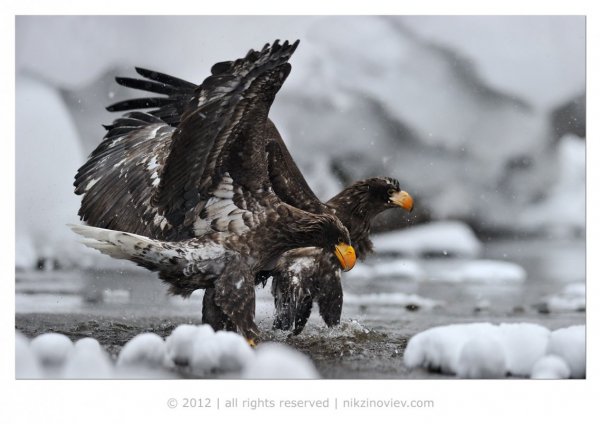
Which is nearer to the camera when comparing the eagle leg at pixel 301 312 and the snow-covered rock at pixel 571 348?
the snow-covered rock at pixel 571 348

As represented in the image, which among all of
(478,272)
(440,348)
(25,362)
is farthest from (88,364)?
(478,272)

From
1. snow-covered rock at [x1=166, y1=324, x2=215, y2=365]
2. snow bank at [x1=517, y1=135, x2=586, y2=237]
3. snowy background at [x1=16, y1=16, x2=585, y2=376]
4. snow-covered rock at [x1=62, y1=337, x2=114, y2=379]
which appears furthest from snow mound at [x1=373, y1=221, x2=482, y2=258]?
snow-covered rock at [x1=62, y1=337, x2=114, y2=379]

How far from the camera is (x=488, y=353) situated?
177 inches

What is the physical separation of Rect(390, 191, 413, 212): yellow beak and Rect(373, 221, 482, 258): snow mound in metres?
1.25

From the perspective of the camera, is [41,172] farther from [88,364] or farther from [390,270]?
[390,270]

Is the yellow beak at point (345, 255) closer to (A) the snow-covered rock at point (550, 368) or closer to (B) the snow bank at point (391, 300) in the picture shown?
(A) the snow-covered rock at point (550, 368)

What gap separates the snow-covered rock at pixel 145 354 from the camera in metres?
4.32

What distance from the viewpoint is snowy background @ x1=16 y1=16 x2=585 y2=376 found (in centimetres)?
520

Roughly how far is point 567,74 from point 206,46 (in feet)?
8.13

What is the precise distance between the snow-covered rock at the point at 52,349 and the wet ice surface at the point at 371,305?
0.26 metres

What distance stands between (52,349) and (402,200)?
8.18ft

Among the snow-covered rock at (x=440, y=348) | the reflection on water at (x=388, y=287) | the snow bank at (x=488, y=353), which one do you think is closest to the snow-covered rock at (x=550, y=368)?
the snow bank at (x=488, y=353)
